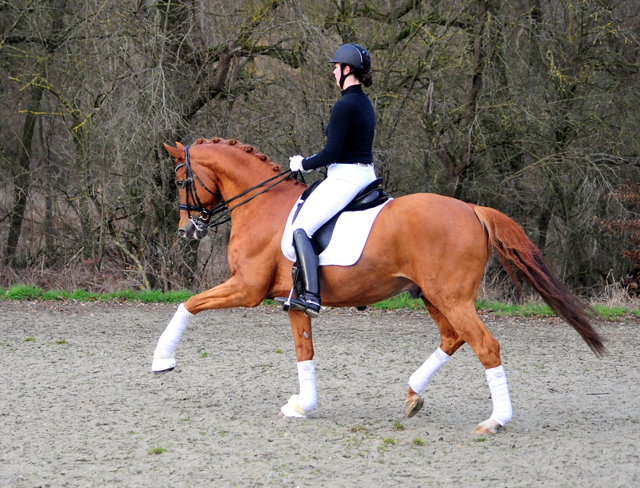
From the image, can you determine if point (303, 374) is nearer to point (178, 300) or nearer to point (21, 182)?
point (178, 300)

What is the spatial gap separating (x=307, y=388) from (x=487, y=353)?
1.36 meters

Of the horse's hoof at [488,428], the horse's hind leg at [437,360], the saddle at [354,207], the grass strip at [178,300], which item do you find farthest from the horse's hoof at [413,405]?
the grass strip at [178,300]

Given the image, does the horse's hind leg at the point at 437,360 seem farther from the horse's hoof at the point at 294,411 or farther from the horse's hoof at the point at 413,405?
the horse's hoof at the point at 294,411

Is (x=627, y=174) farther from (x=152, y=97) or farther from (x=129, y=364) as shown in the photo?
(x=129, y=364)

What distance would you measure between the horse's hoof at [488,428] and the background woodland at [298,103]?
7.52 metres

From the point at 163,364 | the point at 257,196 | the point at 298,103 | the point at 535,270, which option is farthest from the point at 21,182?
the point at 535,270

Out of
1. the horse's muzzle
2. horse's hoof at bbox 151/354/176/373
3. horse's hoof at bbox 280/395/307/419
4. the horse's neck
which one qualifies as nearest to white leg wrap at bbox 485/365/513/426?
horse's hoof at bbox 280/395/307/419

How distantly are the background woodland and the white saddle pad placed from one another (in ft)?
21.2

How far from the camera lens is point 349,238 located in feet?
16.6

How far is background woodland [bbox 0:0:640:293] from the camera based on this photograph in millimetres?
11732

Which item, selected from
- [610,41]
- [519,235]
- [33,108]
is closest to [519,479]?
[519,235]

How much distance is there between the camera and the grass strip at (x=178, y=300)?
10.4 meters

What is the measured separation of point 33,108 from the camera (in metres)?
14.2

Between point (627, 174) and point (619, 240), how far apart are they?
1.96 metres
